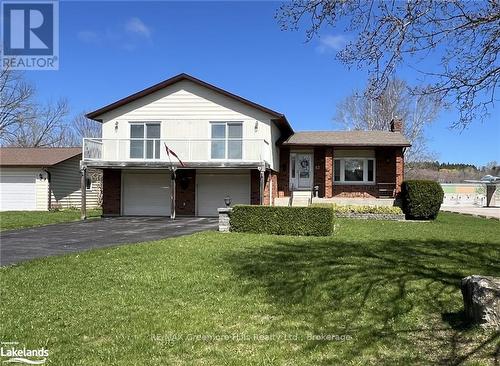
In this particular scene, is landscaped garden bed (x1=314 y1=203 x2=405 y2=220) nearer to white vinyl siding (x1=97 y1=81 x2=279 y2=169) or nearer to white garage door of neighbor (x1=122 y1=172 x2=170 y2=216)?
white vinyl siding (x1=97 y1=81 x2=279 y2=169)

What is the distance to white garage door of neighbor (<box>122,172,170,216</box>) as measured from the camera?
918 inches

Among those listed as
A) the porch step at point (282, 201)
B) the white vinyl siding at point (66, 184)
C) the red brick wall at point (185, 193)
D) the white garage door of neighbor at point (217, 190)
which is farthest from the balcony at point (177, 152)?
the white vinyl siding at point (66, 184)

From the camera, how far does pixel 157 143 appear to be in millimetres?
21922

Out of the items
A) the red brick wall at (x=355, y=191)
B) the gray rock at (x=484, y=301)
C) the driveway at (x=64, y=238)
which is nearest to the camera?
the gray rock at (x=484, y=301)

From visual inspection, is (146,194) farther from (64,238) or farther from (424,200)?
(424,200)

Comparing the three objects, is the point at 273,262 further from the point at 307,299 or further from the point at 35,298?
the point at 35,298

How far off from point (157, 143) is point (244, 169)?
14.1ft

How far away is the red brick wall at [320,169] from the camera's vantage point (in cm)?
2416

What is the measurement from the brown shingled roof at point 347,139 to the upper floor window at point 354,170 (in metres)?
1.14

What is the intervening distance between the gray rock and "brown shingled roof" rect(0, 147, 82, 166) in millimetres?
26433

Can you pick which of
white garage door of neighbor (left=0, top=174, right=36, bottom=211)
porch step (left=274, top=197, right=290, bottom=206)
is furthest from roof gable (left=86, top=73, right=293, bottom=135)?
white garage door of neighbor (left=0, top=174, right=36, bottom=211)

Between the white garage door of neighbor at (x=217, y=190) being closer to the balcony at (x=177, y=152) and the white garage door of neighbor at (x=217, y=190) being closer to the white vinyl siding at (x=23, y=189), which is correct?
the balcony at (x=177, y=152)

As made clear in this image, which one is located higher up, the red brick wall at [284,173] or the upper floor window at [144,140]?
the upper floor window at [144,140]

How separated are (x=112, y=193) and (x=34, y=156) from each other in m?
9.10
